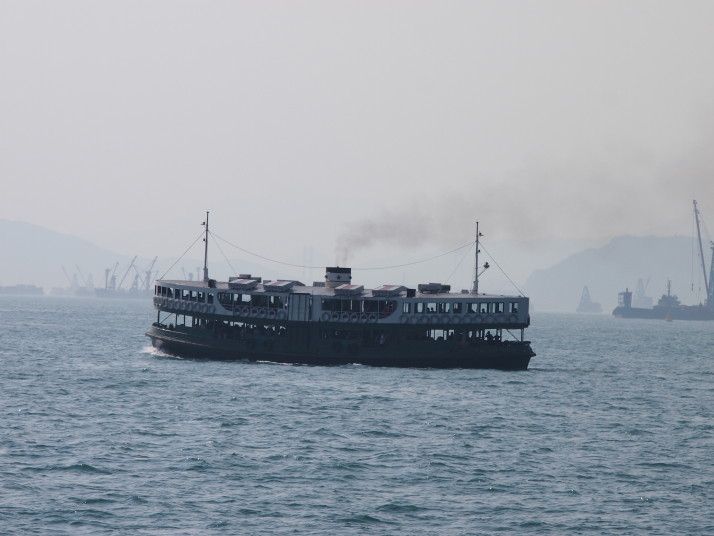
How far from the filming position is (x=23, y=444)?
49719 millimetres

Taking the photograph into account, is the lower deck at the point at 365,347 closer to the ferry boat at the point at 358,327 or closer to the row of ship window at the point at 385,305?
the ferry boat at the point at 358,327

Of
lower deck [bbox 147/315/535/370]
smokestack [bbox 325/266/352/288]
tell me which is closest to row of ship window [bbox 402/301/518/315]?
lower deck [bbox 147/315/535/370]

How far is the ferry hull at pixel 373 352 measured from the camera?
273ft

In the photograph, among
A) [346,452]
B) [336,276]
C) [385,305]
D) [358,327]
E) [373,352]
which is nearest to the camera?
[346,452]

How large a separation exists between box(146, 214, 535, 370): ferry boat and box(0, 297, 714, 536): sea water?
1.61 metres

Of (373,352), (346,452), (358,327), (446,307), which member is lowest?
(346,452)

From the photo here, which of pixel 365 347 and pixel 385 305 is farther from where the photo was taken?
pixel 385 305

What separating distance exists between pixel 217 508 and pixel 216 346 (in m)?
47.1

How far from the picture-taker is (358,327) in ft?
275

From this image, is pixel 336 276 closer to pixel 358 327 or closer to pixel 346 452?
pixel 358 327

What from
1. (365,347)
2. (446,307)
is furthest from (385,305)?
(446,307)

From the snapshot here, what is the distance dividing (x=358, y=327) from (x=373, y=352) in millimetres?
2332

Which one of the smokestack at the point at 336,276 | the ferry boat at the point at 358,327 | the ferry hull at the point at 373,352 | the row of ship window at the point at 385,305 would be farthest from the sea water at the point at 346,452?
the smokestack at the point at 336,276

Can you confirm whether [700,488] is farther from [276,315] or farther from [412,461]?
[276,315]
